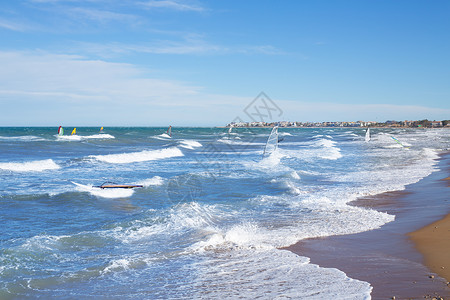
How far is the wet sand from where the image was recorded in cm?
533

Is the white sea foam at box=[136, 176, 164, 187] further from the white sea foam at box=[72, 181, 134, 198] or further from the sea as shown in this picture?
the white sea foam at box=[72, 181, 134, 198]

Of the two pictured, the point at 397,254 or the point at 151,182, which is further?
the point at 151,182

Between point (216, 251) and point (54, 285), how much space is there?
2.93 metres

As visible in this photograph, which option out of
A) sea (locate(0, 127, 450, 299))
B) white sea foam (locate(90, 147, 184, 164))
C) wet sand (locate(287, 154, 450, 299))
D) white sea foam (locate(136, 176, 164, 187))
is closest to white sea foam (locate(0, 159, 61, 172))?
sea (locate(0, 127, 450, 299))

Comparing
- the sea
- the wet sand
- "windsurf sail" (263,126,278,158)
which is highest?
"windsurf sail" (263,126,278,158)

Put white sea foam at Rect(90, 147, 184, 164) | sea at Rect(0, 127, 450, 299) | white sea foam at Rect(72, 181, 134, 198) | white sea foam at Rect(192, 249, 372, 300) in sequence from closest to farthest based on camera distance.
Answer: white sea foam at Rect(192, 249, 372, 300)
sea at Rect(0, 127, 450, 299)
white sea foam at Rect(72, 181, 134, 198)
white sea foam at Rect(90, 147, 184, 164)

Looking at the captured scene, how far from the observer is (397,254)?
6.95m

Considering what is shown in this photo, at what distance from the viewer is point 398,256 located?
6.84 meters

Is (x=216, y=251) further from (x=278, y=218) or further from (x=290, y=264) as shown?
(x=278, y=218)

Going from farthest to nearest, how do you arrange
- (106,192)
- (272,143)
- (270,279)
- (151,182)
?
(272,143)
(151,182)
(106,192)
(270,279)

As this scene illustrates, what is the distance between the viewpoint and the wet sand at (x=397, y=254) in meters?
5.33

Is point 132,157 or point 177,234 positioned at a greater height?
point 132,157

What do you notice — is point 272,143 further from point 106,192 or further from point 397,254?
point 397,254

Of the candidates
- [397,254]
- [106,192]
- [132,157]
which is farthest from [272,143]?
[397,254]
